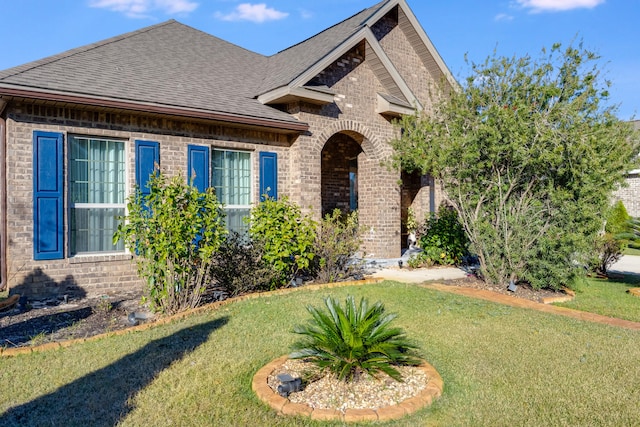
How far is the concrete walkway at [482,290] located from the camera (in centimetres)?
628

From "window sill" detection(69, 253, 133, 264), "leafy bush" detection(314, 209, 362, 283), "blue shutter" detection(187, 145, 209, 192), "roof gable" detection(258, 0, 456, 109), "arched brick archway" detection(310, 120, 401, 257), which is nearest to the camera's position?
"window sill" detection(69, 253, 133, 264)

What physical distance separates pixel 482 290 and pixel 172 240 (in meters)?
5.44

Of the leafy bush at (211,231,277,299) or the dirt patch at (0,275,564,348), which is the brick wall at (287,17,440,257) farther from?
the dirt patch at (0,275,564,348)

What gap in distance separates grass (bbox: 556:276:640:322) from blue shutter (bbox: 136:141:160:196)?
7739 mm

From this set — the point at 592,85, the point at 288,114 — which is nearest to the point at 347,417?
the point at 592,85

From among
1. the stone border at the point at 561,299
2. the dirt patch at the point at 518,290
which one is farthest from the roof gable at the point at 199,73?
the stone border at the point at 561,299

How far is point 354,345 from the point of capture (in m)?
3.84

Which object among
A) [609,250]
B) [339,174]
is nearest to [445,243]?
[609,250]

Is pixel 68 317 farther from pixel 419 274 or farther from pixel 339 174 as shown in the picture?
pixel 339 174

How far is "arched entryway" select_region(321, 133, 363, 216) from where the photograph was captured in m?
14.8

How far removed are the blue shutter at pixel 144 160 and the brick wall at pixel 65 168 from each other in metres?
0.10

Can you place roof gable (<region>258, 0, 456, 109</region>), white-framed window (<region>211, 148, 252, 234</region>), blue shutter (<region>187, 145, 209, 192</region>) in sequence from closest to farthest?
blue shutter (<region>187, 145, 209, 192</region>) < white-framed window (<region>211, 148, 252, 234</region>) < roof gable (<region>258, 0, 456, 109</region>)

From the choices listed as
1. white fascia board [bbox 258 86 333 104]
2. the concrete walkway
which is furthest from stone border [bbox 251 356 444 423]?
white fascia board [bbox 258 86 333 104]

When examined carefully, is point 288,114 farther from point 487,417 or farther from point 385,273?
point 487,417
